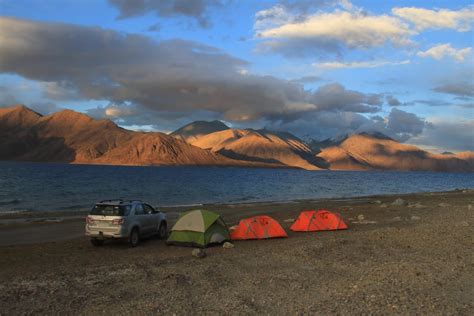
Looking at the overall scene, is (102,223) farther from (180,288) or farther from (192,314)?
(192,314)

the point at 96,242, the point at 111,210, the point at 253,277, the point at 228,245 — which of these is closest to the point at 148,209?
the point at 111,210

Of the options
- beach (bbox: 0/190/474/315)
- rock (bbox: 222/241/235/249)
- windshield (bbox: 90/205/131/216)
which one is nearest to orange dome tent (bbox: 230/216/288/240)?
beach (bbox: 0/190/474/315)

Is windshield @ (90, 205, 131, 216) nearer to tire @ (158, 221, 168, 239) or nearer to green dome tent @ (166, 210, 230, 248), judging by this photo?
green dome tent @ (166, 210, 230, 248)

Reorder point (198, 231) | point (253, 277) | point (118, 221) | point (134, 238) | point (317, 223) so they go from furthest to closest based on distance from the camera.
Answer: point (317, 223) < point (134, 238) < point (198, 231) < point (118, 221) < point (253, 277)

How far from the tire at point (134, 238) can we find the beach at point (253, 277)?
0.40 metres

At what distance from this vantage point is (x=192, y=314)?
927 cm

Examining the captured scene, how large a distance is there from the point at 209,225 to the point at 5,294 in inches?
373

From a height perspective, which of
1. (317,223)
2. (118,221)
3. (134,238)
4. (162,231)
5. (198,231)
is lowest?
(162,231)

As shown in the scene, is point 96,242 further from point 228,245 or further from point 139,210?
point 228,245

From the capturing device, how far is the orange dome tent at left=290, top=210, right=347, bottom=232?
79.0ft

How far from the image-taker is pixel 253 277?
492 inches

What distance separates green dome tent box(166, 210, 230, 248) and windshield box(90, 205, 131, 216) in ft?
7.52

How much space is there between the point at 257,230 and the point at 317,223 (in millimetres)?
4710

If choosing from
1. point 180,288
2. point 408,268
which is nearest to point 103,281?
point 180,288
